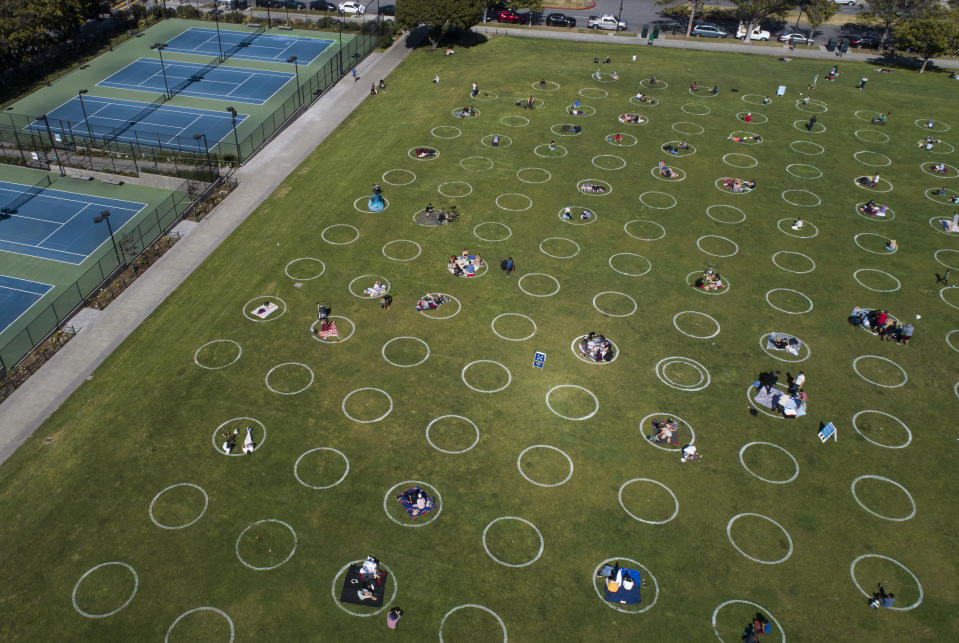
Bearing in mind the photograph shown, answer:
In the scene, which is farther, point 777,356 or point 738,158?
point 738,158

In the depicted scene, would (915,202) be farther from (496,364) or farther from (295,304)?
(295,304)

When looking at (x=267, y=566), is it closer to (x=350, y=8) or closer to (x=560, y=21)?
(x=560, y=21)

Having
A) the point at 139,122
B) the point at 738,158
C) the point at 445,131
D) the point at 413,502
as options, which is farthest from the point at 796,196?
the point at 139,122

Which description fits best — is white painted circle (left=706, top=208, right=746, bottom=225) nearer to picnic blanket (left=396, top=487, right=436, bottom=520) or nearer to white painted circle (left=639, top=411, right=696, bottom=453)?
white painted circle (left=639, top=411, right=696, bottom=453)

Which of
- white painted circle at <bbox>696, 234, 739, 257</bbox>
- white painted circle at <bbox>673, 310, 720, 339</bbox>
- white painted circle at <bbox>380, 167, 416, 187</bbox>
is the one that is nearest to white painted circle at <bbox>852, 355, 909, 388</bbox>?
white painted circle at <bbox>673, 310, 720, 339</bbox>

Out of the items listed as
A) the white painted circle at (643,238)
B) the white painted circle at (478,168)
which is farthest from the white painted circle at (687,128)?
the white painted circle at (478,168)


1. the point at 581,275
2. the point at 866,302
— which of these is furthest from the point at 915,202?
the point at 581,275

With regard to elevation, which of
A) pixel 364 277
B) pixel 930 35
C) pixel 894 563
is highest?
pixel 930 35
